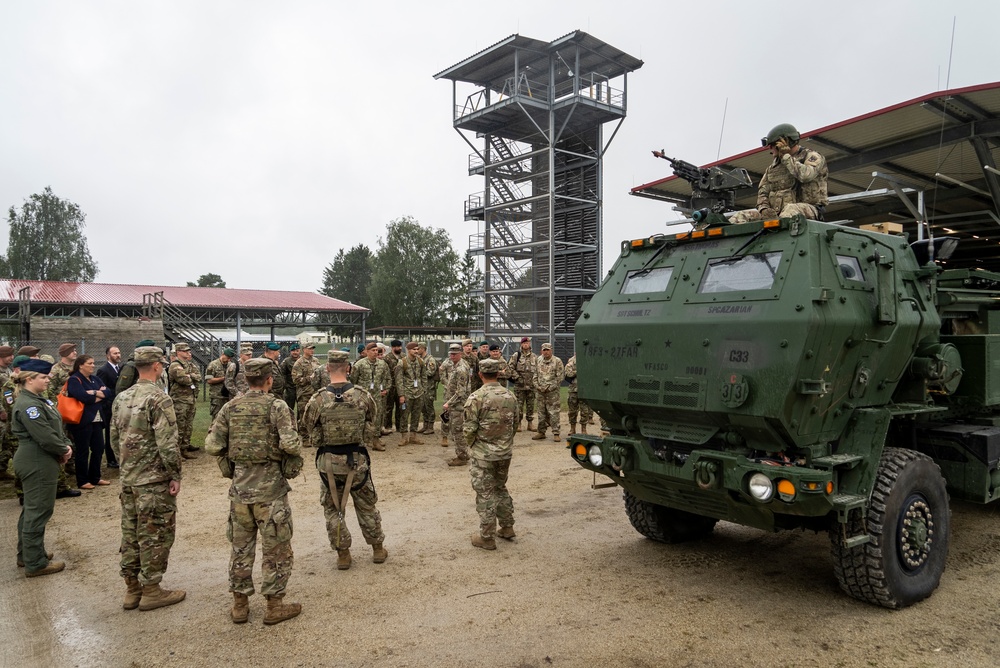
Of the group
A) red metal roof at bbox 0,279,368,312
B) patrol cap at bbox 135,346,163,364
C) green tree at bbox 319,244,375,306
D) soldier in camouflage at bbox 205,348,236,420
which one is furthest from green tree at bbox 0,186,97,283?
patrol cap at bbox 135,346,163,364

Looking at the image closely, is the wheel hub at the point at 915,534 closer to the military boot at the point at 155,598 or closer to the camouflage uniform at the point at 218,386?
the military boot at the point at 155,598

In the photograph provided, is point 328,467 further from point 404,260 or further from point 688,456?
point 404,260

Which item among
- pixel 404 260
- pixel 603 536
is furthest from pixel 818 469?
pixel 404 260

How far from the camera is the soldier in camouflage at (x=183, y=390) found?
411 inches

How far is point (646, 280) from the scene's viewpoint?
574 centimetres

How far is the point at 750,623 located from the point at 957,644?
121 cm

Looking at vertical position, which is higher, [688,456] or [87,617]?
[688,456]

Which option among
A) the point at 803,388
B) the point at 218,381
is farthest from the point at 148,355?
the point at 218,381

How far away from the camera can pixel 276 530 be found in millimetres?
4770

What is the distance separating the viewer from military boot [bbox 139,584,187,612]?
500 cm

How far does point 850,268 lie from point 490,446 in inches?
129

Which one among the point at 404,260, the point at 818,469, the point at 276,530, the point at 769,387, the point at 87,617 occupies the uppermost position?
the point at 404,260

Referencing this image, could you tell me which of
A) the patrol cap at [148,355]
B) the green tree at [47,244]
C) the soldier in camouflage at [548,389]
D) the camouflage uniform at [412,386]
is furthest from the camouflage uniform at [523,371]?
the green tree at [47,244]

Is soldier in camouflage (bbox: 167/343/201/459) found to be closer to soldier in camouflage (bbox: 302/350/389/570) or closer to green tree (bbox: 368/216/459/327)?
soldier in camouflage (bbox: 302/350/389/570)
